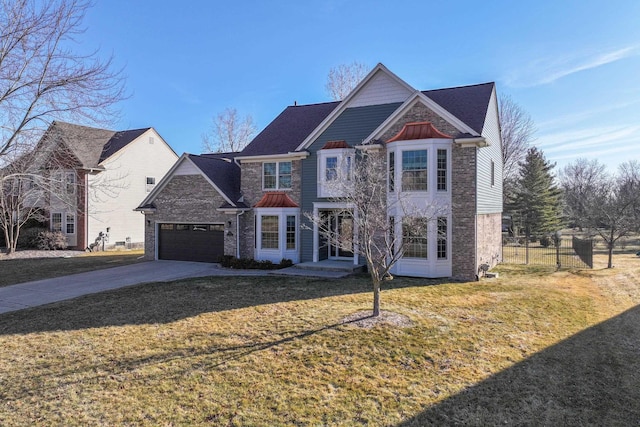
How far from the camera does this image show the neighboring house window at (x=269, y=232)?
18000 millimetres

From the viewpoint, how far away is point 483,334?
26.2 feet

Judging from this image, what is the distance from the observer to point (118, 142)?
96.5ft

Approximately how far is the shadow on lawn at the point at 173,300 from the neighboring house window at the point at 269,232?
11.0 feet

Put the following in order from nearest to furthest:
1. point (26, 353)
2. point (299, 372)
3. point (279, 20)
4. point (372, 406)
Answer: point (372, 406), point (299, 372), point (26, 353), point (279, 20)

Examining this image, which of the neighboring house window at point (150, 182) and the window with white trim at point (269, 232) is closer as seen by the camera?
the window with white trim at point (269, 232)

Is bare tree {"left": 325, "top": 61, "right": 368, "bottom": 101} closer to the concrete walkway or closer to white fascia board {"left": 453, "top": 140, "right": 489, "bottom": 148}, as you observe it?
white fascia board {"left": 453, "top": 140, "right": 489, "bottom": 148}

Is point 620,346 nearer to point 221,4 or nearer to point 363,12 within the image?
point 363,12

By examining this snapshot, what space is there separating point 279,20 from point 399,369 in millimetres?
15404

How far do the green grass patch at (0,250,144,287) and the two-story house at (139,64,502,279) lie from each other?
8.42 feet

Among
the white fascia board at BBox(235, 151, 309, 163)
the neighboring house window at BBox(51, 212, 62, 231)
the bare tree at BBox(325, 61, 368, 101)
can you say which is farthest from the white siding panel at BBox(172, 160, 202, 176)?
the bare tree at BBox(325, 61, 368, 101)

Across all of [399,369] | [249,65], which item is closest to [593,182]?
[249,65]

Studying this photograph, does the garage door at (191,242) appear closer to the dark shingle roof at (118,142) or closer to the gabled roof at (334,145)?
the gabled roof at (334,145)

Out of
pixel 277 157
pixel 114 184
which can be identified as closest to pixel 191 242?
pixel 277 157

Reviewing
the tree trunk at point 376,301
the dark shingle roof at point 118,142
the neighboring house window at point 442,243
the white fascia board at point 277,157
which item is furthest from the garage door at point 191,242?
the tree trunk at point 376,301
